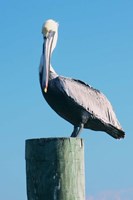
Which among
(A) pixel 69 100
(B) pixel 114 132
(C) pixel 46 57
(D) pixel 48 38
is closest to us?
(A) pixel 69 100

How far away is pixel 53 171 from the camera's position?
10.8ft

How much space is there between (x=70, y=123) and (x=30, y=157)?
116 inches

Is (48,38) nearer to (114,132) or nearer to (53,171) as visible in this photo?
(114,132)

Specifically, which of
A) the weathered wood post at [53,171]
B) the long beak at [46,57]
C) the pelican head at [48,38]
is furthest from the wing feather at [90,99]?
the weathered wood post at [53,171]

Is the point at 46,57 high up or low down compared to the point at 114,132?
up

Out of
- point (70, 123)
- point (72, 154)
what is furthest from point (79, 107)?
point (72, 154)

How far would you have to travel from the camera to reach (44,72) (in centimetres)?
636

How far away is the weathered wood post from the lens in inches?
129

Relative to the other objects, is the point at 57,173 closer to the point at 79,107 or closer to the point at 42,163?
the point at 42,163

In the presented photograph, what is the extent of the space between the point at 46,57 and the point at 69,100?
67cm

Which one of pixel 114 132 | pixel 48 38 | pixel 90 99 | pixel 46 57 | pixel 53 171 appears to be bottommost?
pixel 53 171

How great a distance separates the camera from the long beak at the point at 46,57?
6.26 meters

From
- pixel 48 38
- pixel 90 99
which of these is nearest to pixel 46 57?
pixel 48 38

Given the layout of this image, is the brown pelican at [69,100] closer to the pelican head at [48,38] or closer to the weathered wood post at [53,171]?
the pelican head at [48,38]
